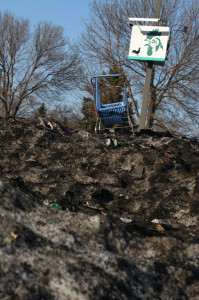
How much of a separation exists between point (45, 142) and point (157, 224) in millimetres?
2459

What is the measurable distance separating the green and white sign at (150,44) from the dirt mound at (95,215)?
250 cm

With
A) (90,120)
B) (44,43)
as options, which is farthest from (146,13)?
(44,43)

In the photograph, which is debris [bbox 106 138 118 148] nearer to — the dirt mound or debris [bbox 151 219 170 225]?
the dirt mound

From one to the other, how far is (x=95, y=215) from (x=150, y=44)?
6.21 metres

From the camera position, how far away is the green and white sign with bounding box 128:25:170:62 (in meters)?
8.29

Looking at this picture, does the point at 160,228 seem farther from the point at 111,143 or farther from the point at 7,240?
the point at 111,143

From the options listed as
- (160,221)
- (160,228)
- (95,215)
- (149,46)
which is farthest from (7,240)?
(149,46)

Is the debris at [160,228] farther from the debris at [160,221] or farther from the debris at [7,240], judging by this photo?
the debris at [7,240]

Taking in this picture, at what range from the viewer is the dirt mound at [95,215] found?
7.17 feet

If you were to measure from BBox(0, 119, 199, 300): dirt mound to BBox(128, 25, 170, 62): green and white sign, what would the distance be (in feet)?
8.19

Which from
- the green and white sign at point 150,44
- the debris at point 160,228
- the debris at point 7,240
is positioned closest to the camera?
the debris at point 7,240

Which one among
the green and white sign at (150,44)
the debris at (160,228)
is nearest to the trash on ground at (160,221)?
the debris at (160,228)

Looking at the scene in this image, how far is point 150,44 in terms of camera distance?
8.38m

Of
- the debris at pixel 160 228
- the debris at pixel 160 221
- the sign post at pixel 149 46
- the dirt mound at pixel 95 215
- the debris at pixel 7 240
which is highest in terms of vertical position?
the sign post at pixel 149 46
